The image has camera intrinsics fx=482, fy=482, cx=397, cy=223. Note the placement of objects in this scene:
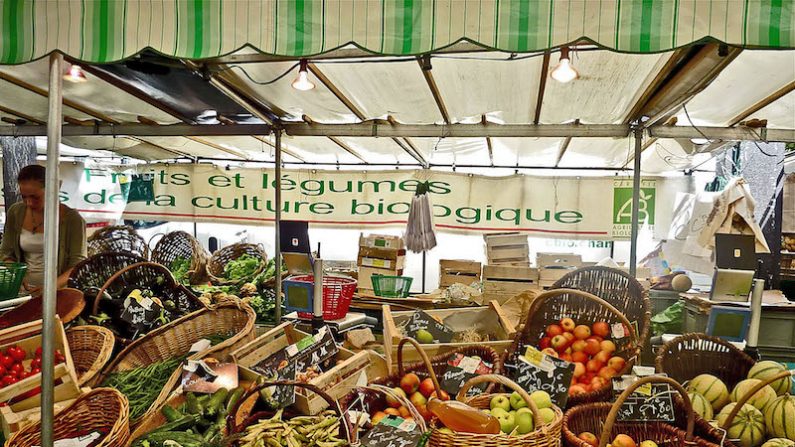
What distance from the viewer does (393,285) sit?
16.7 ft

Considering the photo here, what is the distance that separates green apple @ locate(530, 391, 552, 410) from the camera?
2.03m

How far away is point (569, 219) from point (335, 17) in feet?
18.0

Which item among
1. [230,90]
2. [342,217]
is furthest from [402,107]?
[342,217]

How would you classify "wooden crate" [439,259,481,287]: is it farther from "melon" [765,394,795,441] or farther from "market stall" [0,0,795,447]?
"melon" [765,394,795,441]

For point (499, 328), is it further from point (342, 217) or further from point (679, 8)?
point (342, 217)

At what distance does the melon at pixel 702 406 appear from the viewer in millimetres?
2211

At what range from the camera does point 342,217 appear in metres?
6.82

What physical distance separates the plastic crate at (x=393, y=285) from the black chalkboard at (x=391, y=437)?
3.22 metres

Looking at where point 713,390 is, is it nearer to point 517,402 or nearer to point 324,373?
point 517,402

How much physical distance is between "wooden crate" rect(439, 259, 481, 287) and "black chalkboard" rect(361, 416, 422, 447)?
379 cm

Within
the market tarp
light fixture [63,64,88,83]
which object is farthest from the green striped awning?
the market tarp

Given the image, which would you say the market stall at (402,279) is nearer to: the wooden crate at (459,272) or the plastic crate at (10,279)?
the plastic crate at (10,279)

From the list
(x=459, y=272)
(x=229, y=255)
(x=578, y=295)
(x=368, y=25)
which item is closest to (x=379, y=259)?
(x=459, y=272)

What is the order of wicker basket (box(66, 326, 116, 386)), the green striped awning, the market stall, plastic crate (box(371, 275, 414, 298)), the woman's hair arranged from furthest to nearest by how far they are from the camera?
plastic crate (box(371, 275, 414, 298)) < the woman's hair < wicker basket (box(66, 326, 116, 386)) < the market stall < the green striped awning
